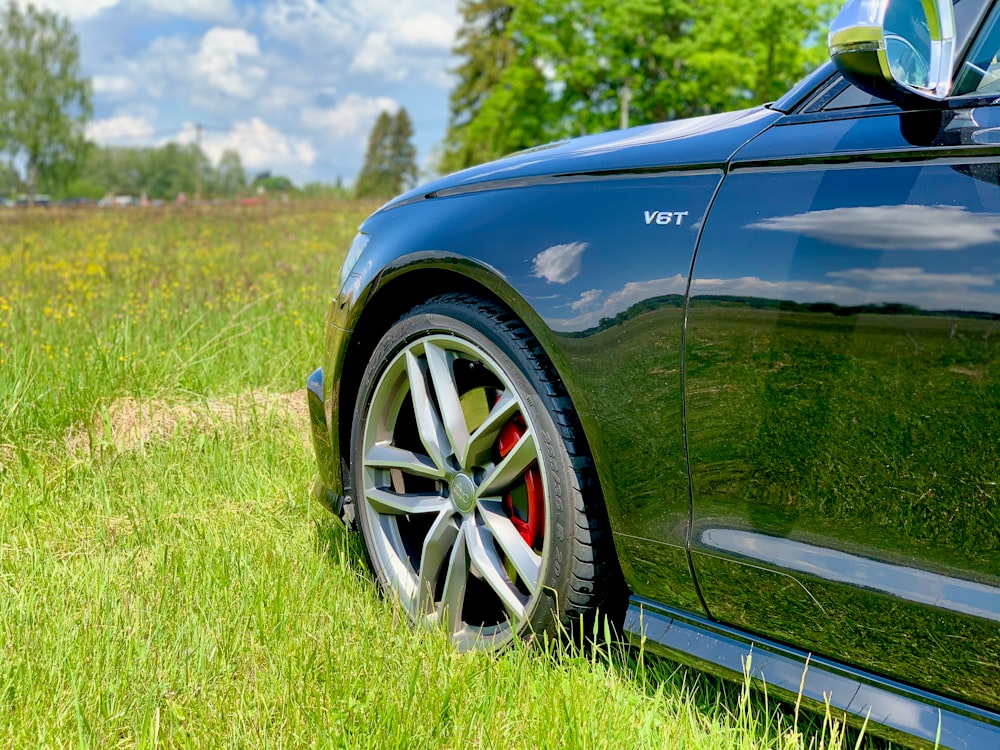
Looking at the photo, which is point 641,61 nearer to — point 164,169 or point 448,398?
point 448,398

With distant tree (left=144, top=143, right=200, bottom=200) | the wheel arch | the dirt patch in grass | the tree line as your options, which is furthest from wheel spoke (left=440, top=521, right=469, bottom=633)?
distant tree (left=144, top=143, right=200, bottom=200)

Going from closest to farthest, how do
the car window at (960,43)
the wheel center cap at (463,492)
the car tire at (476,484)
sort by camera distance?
the car window at (960,43), the car tire at (476,484), the wheel center cap at (463,492)

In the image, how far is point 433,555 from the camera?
2352 mm

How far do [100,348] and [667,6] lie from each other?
97.7 feet

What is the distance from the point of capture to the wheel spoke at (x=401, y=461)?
2.38 meters

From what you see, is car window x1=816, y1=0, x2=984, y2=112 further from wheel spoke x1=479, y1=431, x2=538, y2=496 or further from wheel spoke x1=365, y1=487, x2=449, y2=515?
wheel spoke x1=365, y1=487, x2=449, y2=515

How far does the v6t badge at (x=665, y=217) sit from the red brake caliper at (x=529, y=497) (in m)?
0.62

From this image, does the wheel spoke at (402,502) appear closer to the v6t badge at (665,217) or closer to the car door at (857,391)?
the car door at (857,391)

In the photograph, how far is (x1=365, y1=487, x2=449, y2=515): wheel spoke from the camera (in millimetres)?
2359

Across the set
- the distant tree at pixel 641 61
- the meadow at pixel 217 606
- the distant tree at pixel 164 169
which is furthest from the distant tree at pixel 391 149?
the meadow at pixel 217 606

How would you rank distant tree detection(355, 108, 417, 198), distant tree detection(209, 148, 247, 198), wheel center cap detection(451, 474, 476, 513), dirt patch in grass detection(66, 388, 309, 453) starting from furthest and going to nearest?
distant tree detection(209, 148, 247, 198), distant tree detection(355, 108, 417, 198), dirt patch in grass detection(66, 388, 309, 453), wheel center cap detection(451, 474, 476, 513)

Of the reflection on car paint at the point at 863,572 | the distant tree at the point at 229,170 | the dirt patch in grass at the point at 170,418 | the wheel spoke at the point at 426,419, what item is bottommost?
the dirt patch in grass at the point at 170,418

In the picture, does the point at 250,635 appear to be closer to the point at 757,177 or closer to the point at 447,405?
the point at 447,405

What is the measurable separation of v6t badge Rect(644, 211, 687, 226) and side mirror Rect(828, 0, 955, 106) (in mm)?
396
